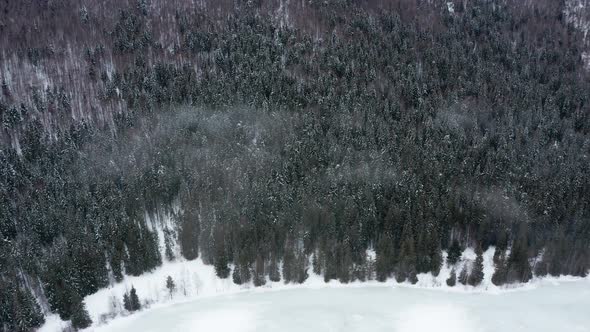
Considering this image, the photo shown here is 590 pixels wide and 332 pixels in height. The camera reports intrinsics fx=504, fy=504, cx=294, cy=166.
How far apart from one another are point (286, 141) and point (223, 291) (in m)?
33.5

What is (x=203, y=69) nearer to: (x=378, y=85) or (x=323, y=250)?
(x=378, y=85)

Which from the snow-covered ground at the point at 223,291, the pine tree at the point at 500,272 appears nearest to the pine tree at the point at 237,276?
the snow-covered ground at the point at 223,291

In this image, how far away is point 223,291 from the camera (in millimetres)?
A: 75250

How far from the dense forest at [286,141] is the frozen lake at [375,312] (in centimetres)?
310

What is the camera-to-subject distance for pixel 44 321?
67250 mm

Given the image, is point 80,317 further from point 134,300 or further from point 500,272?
point 500,272

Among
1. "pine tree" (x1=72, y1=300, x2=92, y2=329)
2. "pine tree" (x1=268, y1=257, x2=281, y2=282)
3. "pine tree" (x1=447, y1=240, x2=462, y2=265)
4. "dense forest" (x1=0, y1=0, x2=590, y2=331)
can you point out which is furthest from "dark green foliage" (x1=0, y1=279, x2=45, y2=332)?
"pine tree" (x1=447, y1=240, x2=462, y2=265)

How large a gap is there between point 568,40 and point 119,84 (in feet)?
402

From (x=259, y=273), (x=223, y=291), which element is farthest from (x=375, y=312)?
(x=223, y=291)

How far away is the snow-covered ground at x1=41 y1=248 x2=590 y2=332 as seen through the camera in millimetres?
70375

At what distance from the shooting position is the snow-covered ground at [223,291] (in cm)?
7038

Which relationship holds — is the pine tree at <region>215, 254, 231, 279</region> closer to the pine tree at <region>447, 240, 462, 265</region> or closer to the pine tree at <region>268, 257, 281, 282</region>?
the pine tree at <region>268, 257, 281, 282</region>

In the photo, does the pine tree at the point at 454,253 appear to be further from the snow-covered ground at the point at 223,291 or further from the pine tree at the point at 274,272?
the pine tree at the point at 274,272

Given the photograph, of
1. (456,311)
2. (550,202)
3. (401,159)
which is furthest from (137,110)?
(550,202)
